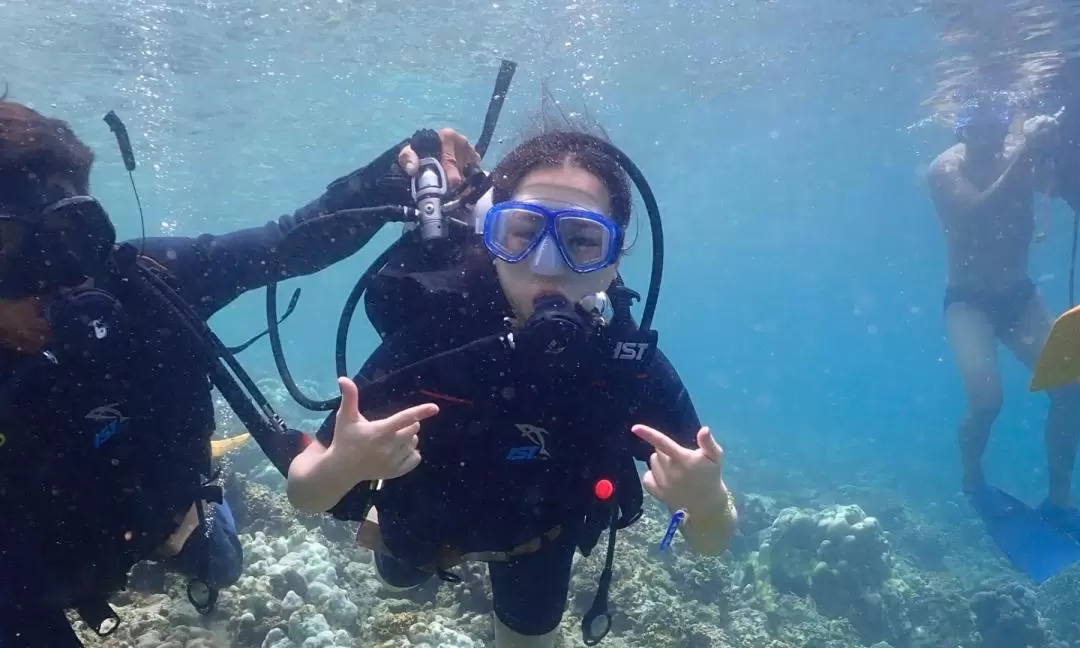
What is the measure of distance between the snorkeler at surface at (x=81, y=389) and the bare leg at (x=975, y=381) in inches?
420

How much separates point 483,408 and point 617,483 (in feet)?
2.76

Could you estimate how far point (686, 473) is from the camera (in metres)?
2.72

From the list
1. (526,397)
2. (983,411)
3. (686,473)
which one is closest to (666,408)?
(686,473)

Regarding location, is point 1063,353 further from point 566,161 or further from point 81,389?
point 81,389

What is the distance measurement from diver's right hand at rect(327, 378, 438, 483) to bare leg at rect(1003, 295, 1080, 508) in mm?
11056

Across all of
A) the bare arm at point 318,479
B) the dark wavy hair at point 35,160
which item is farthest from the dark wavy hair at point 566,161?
the dark wavy hair at point 35,160

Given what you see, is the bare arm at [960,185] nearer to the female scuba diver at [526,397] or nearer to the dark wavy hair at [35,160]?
the female scuba diver at [526,397]

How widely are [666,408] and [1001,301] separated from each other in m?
10.6

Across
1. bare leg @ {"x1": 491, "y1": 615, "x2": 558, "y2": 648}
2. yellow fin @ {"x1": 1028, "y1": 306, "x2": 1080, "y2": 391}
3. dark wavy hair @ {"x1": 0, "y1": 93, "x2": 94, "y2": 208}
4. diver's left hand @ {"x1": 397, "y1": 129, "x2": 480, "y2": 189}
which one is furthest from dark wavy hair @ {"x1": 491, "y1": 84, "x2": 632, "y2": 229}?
yellow fin @ {"x1": 1028, "y1": 306, "x2": 1080, "y2": 391}

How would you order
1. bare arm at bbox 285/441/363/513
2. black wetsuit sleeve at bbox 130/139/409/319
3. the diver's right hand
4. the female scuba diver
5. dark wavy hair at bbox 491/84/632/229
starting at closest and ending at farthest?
the diver's right hand, bare arm at bbox 285/441/363/513, the female scuba diver, dark wavy hair at bbox 491/84/632/229, black wetsuit sleeve at bbox 130/139/409/319

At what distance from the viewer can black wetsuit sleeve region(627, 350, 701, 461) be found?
3312mm

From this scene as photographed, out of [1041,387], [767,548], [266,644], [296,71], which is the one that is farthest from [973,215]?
[296,71]

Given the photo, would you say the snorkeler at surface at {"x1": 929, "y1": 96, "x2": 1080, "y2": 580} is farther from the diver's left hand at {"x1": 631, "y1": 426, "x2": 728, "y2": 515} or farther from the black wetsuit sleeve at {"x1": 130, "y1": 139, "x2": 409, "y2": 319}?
the black wetsuit sleeve at {"x1": 130, "y1": 139, "x2": 409, "y2": 319}

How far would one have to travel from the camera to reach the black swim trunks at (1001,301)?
11.0 m
